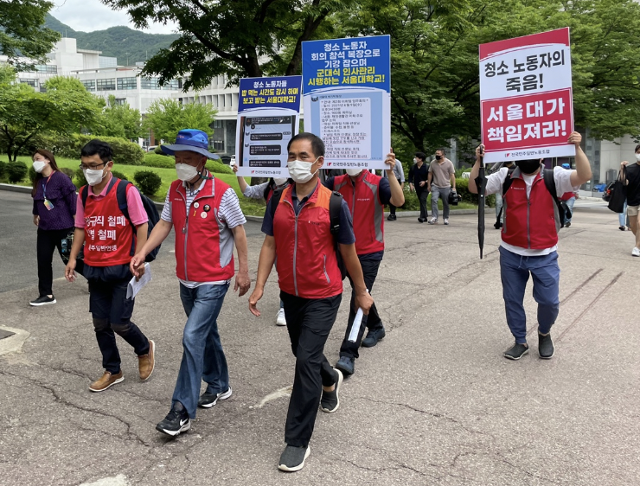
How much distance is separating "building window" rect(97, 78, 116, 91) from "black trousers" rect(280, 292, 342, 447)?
126576mm

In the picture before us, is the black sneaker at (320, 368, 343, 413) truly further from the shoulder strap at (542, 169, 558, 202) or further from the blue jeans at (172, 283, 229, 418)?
the shoulder strap at (542, 169, 558, 202)

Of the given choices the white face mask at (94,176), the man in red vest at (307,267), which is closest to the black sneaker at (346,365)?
the man in red vest at (307,267)

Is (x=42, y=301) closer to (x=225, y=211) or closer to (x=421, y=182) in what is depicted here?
(x=225, y=211)

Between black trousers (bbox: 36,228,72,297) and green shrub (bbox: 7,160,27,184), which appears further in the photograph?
green shrub (bbox: 7,160,27,184)

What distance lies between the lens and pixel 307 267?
3.77m

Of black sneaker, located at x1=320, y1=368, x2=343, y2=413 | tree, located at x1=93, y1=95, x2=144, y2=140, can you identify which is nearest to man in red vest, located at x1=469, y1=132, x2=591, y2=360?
black sneaker, located at x1=320, y1=368, x2=343, y2=413

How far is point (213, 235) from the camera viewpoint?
A: 4066 millimetres

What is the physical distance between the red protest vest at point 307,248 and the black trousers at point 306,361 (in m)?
0.08

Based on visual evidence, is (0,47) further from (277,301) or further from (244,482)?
(244,482)

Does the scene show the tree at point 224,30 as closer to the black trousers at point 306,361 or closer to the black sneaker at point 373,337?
the black sneaker at point 373,337

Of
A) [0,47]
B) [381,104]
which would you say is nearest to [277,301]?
[381,104]

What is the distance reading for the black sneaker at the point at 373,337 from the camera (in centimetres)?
574

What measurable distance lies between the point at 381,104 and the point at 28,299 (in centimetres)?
504

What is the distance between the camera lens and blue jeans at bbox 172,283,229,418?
12.8 feet
